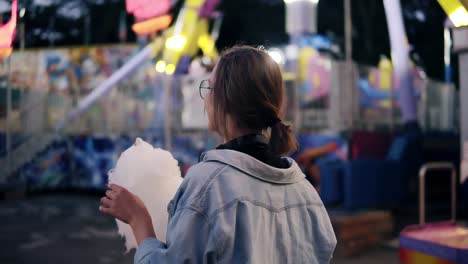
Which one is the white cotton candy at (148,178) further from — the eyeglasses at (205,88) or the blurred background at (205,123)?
the blurred background at (205,123)

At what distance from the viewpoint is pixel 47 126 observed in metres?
12.8

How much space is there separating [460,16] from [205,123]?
15.2 ft

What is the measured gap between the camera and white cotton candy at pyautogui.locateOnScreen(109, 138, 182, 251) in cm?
154

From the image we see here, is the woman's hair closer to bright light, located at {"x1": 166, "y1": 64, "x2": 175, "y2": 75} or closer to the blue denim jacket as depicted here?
the blue denim jacket

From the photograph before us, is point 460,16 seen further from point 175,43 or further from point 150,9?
point 175,43

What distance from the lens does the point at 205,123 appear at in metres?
7.43

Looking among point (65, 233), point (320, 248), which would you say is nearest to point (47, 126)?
point (65, 233)

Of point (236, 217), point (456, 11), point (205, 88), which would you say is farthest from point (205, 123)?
point (236, 217)

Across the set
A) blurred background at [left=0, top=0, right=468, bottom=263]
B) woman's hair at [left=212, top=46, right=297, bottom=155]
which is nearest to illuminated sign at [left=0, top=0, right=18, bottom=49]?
blurred background at [left=0, top=0, right=468, bottom=263]

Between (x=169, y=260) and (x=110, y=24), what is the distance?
18.3m

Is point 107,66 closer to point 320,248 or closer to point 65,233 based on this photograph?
point 65,233

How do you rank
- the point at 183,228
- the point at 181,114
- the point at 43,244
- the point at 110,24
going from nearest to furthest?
1. the point at 183,228
2. the point at 43,244
3. the point at 181,114
4. the point at 110,24

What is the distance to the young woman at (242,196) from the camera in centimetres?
122

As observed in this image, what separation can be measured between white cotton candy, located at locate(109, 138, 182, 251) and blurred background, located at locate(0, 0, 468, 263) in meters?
3.19
